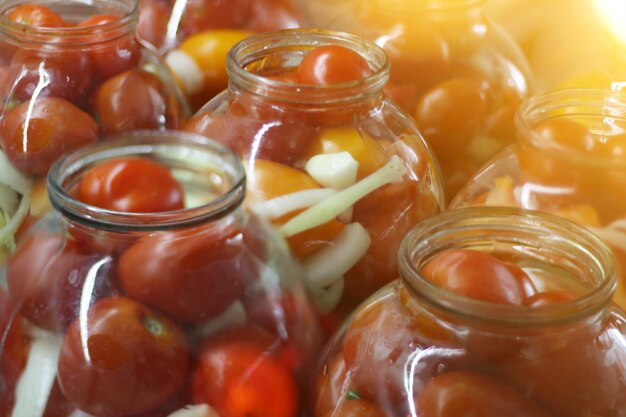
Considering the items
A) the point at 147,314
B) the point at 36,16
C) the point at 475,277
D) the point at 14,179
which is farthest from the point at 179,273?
the point at 36,16

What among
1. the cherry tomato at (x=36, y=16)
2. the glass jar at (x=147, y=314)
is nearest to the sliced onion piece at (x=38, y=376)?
the glass jar at (x=147, y=314)

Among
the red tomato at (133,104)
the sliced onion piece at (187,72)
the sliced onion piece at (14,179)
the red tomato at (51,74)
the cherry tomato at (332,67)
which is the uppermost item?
the cherry tomato at (332,67)

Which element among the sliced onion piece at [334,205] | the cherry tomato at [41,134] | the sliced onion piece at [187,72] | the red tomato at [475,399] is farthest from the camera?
the sliced onion piece at [187,72]

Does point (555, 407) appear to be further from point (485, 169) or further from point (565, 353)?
point (485, 169)

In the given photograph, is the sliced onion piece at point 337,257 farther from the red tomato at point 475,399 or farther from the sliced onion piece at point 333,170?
the red tomato at point 475,399

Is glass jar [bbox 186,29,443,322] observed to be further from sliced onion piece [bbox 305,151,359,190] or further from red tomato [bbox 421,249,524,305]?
red tomato [bbox 421,249,524,305]

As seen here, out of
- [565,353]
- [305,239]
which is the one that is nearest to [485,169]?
[305,239]
